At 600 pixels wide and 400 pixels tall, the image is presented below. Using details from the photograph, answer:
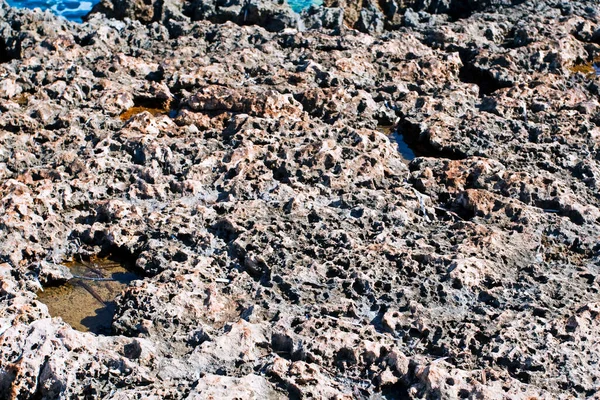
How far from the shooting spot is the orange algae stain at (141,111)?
6.98 metres

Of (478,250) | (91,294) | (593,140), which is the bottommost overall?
(91,294)

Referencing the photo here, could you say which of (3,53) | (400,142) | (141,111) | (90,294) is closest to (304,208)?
(90,294)

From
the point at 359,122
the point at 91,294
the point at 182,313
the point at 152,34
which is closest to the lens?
the point at 182,313

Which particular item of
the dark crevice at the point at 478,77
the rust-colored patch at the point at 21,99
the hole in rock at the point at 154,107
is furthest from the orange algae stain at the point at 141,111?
the dark crevice at the point at 478,77

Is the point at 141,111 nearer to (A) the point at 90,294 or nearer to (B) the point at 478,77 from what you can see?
(A) the point at 90,294

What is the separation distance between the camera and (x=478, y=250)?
A: 4879 mm

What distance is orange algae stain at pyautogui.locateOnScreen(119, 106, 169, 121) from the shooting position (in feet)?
→ 22.9

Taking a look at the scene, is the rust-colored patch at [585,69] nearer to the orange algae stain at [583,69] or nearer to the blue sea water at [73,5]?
the orange algae stain at [583,69]

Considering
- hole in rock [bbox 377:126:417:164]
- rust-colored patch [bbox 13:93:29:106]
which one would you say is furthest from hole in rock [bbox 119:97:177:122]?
hole in rock [bbox 377:126:417:164]

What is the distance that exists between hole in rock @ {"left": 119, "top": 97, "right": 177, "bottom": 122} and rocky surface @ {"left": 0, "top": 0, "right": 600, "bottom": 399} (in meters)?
0.02

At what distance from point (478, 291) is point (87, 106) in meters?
4.19

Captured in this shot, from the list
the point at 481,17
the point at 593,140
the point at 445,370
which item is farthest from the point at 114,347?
the point at 481,17

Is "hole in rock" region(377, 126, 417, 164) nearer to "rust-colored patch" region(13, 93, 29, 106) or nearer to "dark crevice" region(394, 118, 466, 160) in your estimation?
"dark crevice" region(394, 118, 466, 160)

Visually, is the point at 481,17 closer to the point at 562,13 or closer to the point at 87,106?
the point at 562,13
